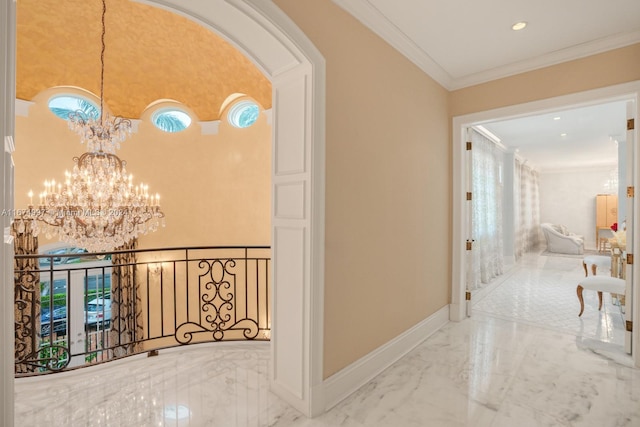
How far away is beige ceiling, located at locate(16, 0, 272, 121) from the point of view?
503 centimetres

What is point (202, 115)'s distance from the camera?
22.1ft

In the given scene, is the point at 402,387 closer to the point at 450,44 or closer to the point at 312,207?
the point at 312,207

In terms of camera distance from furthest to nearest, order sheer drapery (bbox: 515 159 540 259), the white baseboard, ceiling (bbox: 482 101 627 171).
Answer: sheer drapery (bbox: 515 159 540 259), ceiling (bbox: 482 101 627 171), the white baseboard

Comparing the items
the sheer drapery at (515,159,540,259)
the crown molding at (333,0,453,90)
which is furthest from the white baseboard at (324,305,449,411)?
the sheer drapery at (515,159,540,259)

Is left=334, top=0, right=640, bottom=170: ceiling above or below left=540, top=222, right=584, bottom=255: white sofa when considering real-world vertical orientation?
above

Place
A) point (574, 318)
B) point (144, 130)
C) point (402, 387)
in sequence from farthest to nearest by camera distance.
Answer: point (144, 130) < point (574, 318) < point (402, 387)

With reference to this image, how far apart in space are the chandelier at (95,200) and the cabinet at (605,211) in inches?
535

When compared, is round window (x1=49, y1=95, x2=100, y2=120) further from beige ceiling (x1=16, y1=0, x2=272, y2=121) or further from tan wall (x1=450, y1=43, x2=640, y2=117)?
tan wall (x1=450, y1=43, x2=640, y2=117)

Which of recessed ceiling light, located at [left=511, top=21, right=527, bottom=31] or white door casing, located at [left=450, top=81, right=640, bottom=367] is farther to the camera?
white door casing, located at [left=450, top=81, right=640, bottom=367]

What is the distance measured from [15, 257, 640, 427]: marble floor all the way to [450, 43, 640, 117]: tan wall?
8.86ft

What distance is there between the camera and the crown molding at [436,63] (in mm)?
2717

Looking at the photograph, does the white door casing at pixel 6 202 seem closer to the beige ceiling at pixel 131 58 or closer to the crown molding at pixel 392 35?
the crown molding at pixel 392 35

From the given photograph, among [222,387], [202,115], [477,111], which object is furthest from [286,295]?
[202,115]

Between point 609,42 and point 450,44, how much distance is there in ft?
4.91
